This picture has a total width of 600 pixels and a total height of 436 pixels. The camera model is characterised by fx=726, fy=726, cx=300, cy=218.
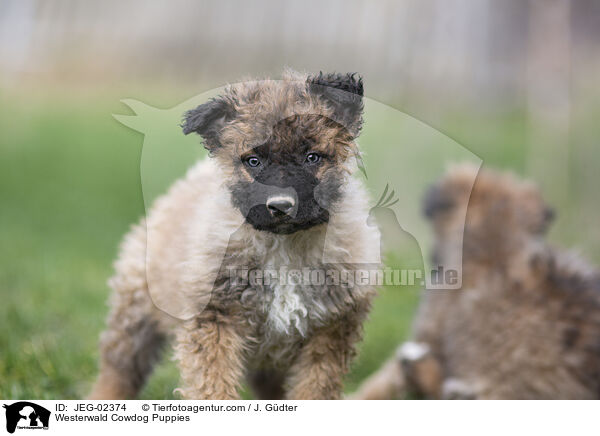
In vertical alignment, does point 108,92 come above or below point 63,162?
above

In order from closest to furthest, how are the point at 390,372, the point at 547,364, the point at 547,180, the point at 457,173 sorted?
the point at 547,364
the point at 457,173
the point at 390,372
the point at 547,180

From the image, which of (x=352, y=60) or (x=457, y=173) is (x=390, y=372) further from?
(x=352, y=60)

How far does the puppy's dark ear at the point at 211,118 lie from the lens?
7.26 ft

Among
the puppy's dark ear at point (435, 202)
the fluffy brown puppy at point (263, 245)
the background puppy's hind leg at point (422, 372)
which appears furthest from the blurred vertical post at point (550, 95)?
the fluffy brown puppy at point (263, 245)

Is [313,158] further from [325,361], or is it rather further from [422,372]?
[422,372]

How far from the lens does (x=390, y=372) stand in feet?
12.0

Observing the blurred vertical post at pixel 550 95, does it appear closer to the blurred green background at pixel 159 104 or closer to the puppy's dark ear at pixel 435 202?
the blurred green background at pixel 159 104

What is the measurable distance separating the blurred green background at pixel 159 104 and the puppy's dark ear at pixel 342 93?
34cm

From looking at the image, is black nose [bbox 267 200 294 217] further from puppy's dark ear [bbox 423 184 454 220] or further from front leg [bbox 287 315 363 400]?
puppy's dark ear [bbox 423 184 454 220]

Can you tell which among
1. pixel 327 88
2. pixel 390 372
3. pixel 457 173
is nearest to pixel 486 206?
pixel 457 173

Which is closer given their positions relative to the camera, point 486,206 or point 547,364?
point 547,364
